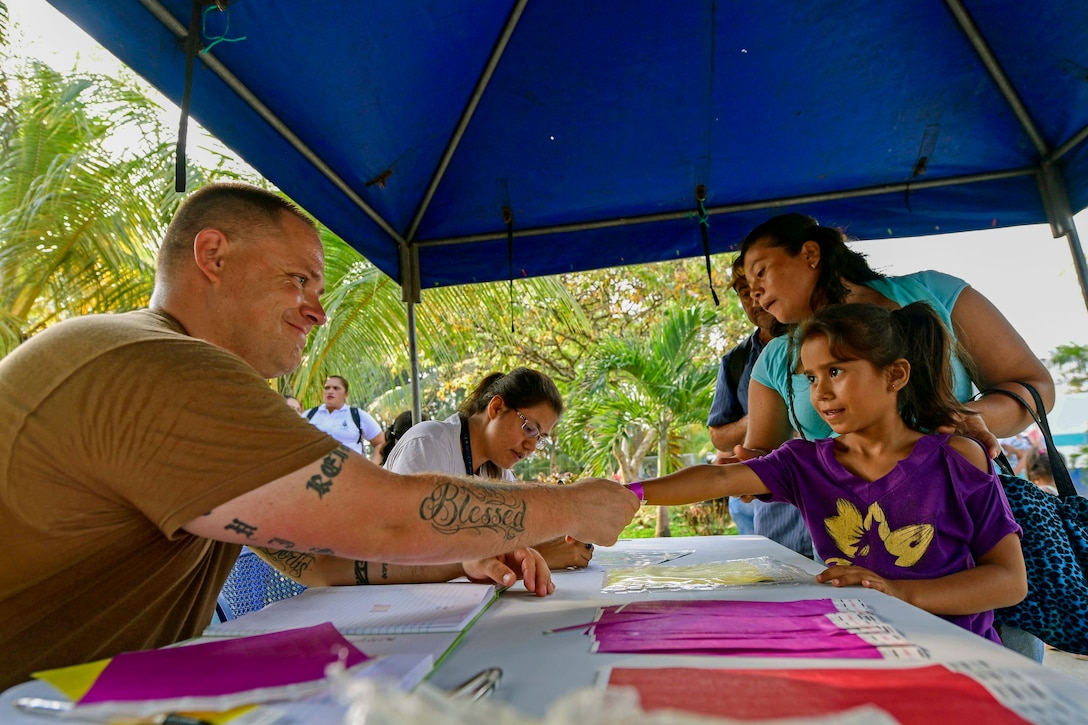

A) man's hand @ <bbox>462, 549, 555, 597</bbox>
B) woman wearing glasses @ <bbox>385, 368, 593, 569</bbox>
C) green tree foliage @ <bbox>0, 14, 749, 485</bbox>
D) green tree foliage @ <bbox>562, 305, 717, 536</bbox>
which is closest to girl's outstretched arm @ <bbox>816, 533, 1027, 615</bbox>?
man's hand @ <bbox>462, 549, 555, 597</bbox>

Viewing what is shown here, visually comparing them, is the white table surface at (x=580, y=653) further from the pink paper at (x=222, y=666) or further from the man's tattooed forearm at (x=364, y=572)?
the man's tattooed forearm at (x=364, y=572)

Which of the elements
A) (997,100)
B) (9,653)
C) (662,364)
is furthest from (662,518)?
(9,653)

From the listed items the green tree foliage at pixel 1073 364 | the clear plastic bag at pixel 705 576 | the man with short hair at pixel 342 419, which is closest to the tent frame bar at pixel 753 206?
the clear plastic bag at pixel 705 576

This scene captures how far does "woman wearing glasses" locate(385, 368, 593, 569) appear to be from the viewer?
2.45m

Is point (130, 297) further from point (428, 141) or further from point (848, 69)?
point (848, 69)

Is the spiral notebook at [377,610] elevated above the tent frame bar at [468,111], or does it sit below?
below

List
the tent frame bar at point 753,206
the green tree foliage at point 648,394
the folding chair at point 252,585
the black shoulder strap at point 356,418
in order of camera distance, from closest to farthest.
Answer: the folding chair at point 252,585, the tent frame bar at point 753,206, the black shoulder strap at point 356,418, the green tree foliage at point 648,394

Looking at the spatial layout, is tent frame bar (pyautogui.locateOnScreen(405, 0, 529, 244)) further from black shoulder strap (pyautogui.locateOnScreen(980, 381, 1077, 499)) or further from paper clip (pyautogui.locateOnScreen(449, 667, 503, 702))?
paper clip (pyautogui.locateOnScreen(449, 667, 503, 702))

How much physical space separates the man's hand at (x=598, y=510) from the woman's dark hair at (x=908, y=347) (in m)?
0.74

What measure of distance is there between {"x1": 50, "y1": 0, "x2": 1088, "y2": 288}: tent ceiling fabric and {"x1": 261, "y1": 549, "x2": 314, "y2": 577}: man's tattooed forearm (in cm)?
127

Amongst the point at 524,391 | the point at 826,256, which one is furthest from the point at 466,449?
the point at 826,256

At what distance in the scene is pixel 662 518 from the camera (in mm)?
7645

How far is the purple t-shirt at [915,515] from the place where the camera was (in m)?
1.43

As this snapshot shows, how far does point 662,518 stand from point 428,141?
19.3ft
